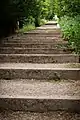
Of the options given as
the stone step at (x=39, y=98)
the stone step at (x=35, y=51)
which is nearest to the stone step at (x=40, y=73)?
the stone step at (x=39, y=98)

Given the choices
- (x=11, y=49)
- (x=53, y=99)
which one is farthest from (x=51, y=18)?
(x=53, y=99)

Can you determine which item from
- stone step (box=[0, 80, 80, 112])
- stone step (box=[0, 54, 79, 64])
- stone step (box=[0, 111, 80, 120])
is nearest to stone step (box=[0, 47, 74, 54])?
stone step (box=[0, 54, 79, 64])

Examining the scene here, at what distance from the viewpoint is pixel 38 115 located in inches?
98.3

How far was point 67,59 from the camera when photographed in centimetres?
465

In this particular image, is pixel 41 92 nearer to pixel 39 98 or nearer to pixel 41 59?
pixel 39 98

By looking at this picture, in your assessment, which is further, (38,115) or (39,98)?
(39,98)

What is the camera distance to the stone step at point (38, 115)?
237 centimetres

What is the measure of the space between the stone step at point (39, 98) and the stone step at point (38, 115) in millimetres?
68

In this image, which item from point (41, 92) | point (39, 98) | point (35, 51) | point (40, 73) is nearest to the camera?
point (39, 98)

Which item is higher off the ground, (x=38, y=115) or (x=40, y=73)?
(x=40, y=73)

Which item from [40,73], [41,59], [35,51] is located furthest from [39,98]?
[35,51]

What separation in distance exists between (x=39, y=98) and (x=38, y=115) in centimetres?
A: 20

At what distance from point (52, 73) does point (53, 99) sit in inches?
40.9

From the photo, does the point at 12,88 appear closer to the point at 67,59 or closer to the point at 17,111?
the point at 17,111
